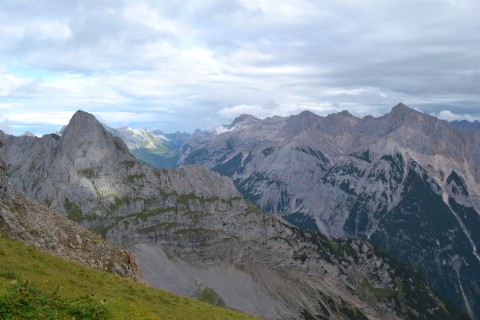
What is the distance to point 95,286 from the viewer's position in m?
54.3

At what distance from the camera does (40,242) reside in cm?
7044

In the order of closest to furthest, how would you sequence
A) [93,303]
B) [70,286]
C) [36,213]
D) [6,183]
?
[93,303] → [70,286] → [6,183] → [36,213]

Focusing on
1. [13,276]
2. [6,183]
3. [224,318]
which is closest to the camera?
[13,276]

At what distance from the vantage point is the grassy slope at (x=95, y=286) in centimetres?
4412

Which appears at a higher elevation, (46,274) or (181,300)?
(46,274)

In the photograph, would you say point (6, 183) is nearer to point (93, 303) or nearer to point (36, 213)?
point (36, 213)

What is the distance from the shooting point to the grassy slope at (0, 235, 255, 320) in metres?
44.1

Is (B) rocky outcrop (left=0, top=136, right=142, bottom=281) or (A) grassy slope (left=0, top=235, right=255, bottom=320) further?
(B) rocky outcrop (left=0, top=136, right=142, bottom=281)

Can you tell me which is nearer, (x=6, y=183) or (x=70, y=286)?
(x=70, y=286)

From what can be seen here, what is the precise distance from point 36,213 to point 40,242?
12029mm

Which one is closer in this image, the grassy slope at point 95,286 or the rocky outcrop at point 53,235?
the grassy slope at point 95,286

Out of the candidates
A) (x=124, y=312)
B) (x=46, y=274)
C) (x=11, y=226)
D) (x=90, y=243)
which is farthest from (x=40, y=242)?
(x=124, y=312)

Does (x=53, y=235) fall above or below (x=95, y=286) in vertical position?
above

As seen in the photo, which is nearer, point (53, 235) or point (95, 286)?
point (95, 286)
